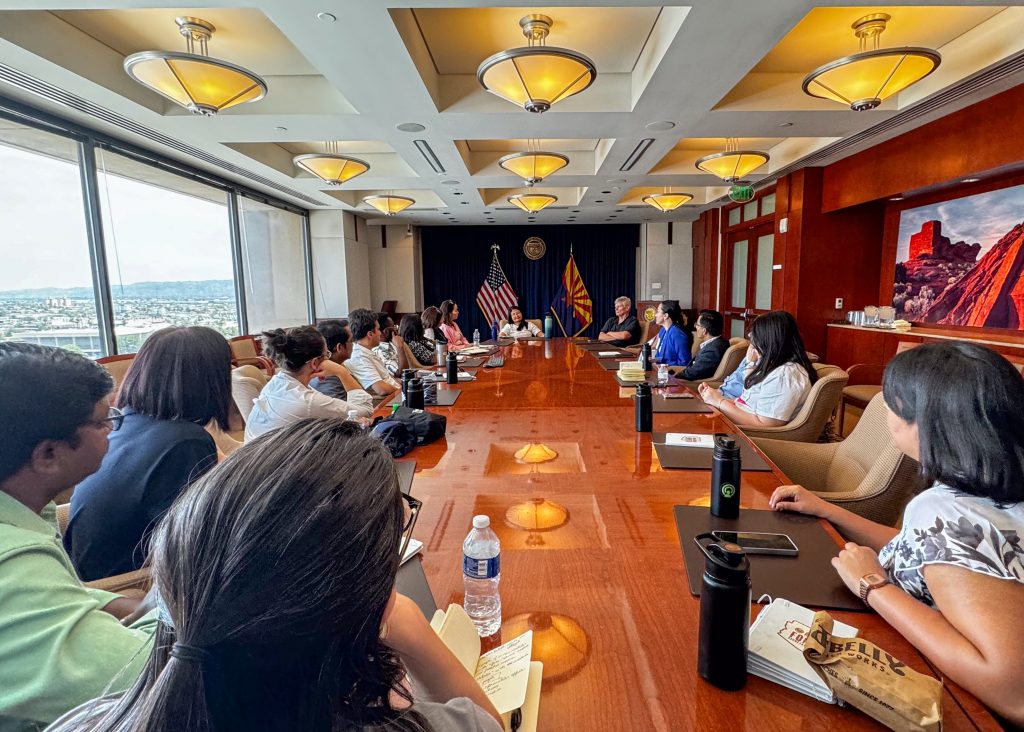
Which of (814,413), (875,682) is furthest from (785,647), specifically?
(814,413)

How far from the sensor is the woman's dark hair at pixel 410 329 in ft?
16.1

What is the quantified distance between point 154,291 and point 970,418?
619cm

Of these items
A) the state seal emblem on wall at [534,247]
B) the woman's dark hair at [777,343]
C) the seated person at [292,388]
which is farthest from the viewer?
the state seal emblem on wall at [534,247]

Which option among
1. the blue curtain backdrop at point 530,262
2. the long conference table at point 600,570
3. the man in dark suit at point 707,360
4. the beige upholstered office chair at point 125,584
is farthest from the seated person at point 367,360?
the blue curtain backdrop at point 530,262

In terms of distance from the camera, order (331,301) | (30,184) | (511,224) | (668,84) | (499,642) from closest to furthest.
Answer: (499,642), (668,84), (30,184), (331,301), (511,224)

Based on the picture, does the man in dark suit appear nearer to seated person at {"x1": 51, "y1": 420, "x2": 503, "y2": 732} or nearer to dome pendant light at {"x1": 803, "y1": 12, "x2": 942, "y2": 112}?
dome pendant light at {"x1": 803, "y1": 12, "x2": 942, "y2": 112}

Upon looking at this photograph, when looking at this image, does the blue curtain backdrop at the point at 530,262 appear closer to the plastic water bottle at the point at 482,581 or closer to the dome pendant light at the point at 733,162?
the dome pendant light at the point at 733,162

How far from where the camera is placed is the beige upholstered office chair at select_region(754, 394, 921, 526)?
160 cm

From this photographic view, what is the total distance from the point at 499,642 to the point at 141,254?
5657 mm

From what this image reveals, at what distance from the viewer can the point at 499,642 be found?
874mm

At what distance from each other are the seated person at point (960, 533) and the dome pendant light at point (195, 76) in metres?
3.45

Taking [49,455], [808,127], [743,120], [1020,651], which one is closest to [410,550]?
[49,455]

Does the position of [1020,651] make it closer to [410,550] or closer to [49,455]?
[410,550]

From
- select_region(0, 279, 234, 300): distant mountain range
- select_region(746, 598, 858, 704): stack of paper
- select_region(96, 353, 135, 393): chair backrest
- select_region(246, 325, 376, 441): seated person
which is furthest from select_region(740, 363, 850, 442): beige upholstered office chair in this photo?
select_region(0, 279, 234, 300): distant mountain range
